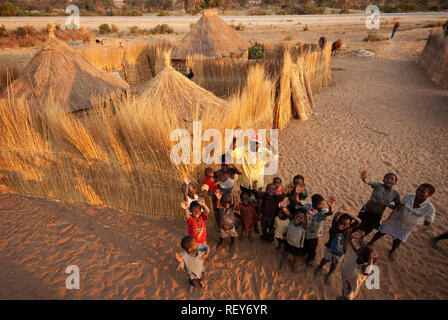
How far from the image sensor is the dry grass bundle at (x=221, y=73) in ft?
21.6

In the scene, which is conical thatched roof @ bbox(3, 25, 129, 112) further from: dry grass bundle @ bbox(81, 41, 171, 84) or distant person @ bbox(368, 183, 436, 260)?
distant person @ bbox(368, 183, 436, 260)

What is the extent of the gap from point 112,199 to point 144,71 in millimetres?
7991

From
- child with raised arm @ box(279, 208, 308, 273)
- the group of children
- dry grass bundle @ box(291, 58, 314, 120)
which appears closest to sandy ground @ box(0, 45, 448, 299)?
the group of children

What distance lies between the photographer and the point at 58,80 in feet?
15.2

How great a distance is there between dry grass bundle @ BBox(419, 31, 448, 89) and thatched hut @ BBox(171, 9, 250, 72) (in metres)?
6.83

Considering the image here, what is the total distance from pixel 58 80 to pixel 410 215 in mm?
5991

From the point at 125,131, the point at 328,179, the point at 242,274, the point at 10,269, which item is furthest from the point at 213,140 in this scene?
the point at 10,269

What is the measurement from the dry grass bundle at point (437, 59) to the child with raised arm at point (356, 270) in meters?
9.04

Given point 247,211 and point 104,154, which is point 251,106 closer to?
point 247,211

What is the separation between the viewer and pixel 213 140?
2.85 metres

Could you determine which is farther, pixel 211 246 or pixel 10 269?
pixel 211 246

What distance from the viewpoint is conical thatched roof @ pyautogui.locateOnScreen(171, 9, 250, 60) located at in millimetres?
8492

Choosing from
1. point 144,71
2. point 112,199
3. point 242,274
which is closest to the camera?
point 242,274
